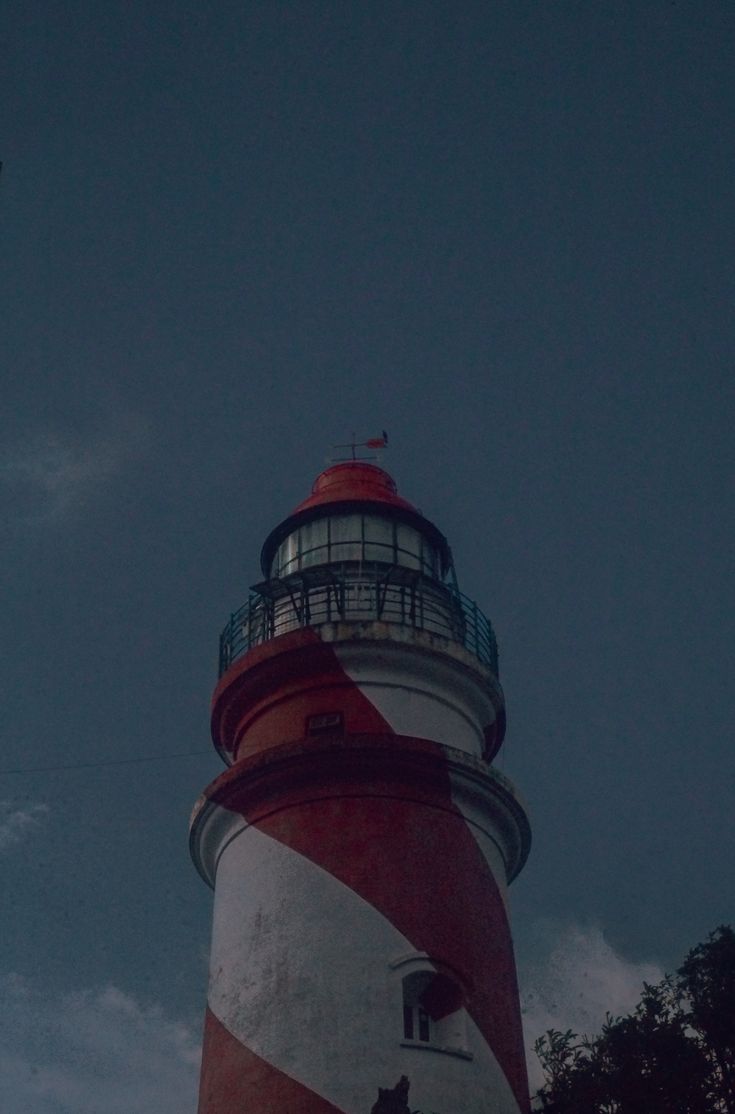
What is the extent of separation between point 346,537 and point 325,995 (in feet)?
21.9

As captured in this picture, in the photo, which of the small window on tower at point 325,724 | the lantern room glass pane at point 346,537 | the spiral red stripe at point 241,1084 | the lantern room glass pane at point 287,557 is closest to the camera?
the spiral red stripe at point 241,1084

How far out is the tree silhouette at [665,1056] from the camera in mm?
13281

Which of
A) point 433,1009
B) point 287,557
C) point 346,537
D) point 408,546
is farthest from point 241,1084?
point 408,546

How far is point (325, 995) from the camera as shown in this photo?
1166cm

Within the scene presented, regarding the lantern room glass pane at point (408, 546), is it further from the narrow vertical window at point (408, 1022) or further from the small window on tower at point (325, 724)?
the narrow vertical window at point (408, 1022)

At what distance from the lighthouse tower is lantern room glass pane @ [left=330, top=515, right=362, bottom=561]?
44 millimetres

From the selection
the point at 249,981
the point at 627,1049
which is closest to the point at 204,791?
the point at 249,981

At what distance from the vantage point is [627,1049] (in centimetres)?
1413

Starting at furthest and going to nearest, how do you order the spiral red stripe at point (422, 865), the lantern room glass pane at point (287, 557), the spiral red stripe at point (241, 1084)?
the lantern room glass pane at point (287, 557) < the spiral red stripe at point (422, 865) < the spiral red stripe at point (241, 1084)

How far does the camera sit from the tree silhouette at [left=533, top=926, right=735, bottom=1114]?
43.6 ft

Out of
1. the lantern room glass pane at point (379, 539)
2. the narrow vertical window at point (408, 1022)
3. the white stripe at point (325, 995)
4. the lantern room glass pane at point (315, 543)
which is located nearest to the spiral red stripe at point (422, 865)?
the white stripe at point (325, 995)

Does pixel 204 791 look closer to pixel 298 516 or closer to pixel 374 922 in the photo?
pixel 374 922

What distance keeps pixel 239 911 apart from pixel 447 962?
8.30 ft

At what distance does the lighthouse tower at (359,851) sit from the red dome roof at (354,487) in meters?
0.87
